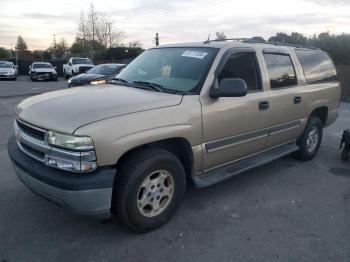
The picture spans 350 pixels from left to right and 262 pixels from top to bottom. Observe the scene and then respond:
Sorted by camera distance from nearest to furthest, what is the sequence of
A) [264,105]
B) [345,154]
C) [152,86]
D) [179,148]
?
[179,148] < [152,86] < [264,105] < [345,154]

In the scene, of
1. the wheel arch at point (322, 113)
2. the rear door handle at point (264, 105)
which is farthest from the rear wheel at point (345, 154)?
the rear door handle at point (264, 105)

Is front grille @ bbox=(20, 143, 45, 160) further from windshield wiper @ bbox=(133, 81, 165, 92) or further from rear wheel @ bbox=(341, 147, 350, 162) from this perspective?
rear wheel @ bbox=(341, 147, 350, 162)

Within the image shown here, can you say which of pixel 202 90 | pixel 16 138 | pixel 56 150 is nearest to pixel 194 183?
pixel 202 90

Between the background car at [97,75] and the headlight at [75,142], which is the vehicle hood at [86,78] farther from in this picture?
the headlight at [75,142]

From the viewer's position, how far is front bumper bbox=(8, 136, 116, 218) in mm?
3035

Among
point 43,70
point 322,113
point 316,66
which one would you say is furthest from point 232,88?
point 43,70

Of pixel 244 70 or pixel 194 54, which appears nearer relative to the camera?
pixel 194 54

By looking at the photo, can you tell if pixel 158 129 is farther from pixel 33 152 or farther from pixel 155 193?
pixel 33 152

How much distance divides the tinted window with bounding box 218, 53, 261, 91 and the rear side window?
1419 mm

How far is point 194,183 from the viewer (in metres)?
3.98

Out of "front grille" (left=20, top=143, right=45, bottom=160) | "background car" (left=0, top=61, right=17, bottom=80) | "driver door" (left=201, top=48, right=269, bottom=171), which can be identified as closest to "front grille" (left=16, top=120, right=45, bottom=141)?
"front grille" (left=20, top=143, right=45, bottom=160)

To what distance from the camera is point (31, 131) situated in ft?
11.3

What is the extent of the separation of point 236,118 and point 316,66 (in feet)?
8.56

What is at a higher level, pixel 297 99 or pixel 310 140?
pixel 297 99
